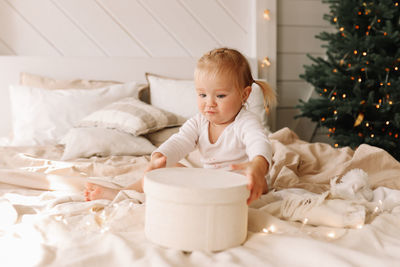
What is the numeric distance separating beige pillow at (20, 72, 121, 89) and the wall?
143 cm

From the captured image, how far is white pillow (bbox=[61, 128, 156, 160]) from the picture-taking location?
73.3 inches

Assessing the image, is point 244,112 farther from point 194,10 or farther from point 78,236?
point 194,10

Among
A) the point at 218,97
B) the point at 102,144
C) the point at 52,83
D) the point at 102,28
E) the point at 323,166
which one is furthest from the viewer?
the point at 102,28

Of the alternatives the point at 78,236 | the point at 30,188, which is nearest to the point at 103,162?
the point at 30,188

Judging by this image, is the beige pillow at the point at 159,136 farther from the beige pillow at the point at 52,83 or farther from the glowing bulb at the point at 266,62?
the glowing bulb at the point at 266,62

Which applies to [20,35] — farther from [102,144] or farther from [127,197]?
[127,197]

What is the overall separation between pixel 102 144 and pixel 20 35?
1250 millimetres

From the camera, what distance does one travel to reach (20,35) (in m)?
2.63

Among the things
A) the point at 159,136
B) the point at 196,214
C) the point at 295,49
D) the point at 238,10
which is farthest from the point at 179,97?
the point at 196,214

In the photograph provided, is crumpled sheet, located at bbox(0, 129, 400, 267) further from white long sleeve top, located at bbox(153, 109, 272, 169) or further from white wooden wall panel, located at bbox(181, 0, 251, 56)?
white wooden wall panel, located at bbox(181, 0, 251, 56)

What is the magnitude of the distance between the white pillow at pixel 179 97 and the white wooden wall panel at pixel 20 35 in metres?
0.75

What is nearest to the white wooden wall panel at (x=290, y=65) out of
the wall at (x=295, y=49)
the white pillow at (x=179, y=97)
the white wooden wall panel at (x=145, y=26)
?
the wall at (x=295, y=49)

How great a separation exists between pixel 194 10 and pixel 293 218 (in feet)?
7.16

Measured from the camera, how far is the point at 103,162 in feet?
5.84
